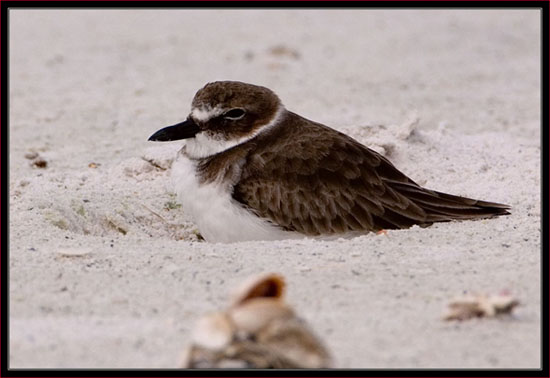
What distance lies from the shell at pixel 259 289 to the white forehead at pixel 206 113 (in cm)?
242

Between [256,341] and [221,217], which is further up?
[256,341]

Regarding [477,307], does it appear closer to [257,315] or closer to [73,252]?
[257,315]

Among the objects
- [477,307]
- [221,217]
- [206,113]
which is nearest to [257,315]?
[477,307]

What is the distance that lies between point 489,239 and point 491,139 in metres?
2.40

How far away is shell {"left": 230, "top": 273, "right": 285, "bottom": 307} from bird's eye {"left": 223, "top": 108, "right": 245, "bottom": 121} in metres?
2.43

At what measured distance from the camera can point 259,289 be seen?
2.88 m

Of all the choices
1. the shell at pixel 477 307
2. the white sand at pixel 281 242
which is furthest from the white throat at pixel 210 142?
the shell at pixel 477 307

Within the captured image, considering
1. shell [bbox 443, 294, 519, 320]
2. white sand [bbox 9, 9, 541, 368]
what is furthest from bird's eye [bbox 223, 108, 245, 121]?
shell [bbox 443, 294, 519, 320]

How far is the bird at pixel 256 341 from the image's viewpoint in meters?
2.67

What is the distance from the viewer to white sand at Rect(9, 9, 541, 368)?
122 inches

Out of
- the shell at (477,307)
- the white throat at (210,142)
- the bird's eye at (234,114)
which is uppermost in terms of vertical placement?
the bird's eye at (234,114)

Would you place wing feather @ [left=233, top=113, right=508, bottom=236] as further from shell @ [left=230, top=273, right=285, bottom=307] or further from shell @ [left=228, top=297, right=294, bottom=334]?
shell @ [left=228, top=297, right=294, bottom=334]

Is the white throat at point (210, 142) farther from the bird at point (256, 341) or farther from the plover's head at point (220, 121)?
the bird at point (256, 341)

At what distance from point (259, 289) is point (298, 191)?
213cm
